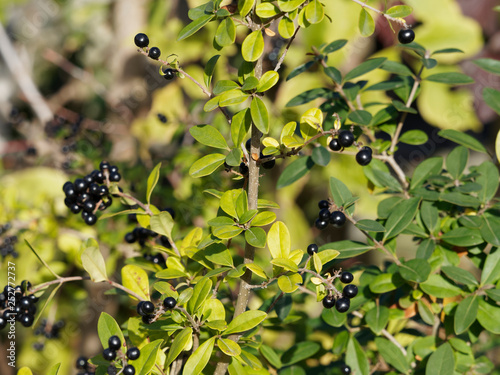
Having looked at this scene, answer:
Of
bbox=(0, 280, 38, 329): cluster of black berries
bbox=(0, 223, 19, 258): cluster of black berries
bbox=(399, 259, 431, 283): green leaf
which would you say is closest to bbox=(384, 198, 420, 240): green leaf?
bbox=(399, 259, 431, 283): green leaf

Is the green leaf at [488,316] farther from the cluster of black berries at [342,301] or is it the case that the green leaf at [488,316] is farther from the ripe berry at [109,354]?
the ripe berry at [109,354]

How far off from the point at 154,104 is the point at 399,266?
151 centimetres

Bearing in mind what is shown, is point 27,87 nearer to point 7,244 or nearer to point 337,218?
point 7,244

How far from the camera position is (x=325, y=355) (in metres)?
0.99

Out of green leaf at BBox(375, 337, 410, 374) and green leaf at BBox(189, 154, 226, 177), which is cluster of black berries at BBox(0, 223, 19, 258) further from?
green leaf at BBox(375, 337, 410, 374)

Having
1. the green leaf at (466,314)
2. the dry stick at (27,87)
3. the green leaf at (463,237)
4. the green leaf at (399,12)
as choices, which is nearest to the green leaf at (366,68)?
the green leaf at (399,12)

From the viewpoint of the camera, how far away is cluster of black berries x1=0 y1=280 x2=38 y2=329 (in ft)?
2.39

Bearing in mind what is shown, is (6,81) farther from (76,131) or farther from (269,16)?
(269,16)

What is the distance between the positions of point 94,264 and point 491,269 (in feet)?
1.97

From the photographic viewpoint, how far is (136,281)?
0.71m

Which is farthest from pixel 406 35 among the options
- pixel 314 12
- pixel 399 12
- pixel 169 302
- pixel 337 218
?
pixel 169 302

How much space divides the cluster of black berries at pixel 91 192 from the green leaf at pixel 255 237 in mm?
290

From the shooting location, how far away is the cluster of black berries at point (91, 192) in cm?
78

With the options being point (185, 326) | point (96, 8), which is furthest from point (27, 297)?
point (96, 8)
